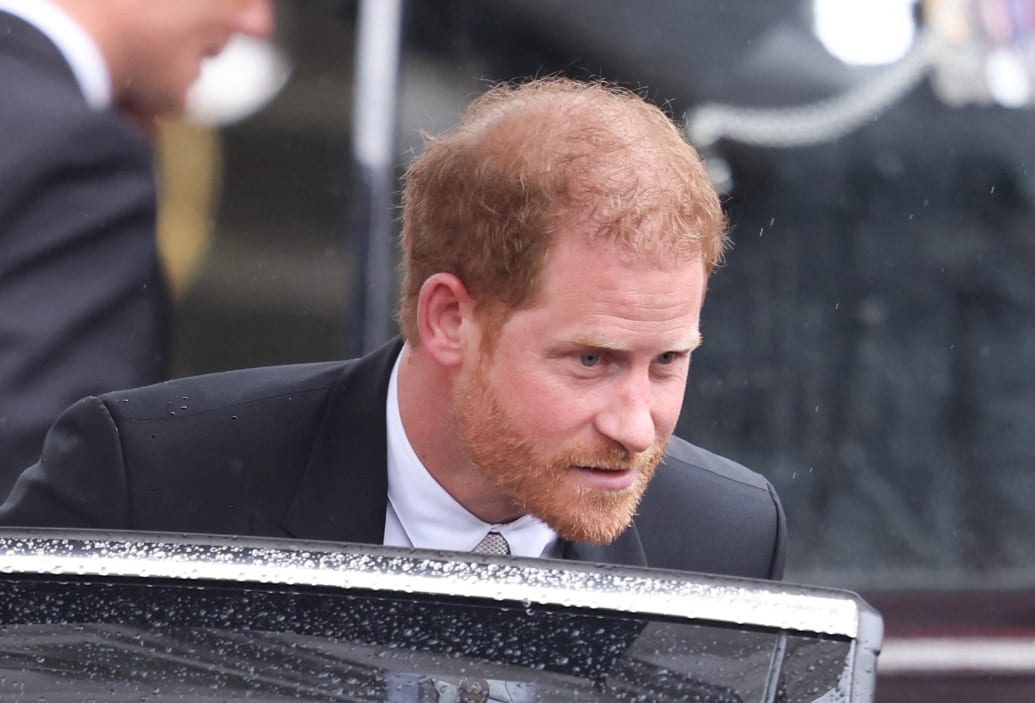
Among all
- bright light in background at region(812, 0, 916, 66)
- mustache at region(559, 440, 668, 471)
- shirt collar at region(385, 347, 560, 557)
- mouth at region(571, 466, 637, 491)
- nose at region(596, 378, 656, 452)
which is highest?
bright light in background at region(812, 0, 916, 66)

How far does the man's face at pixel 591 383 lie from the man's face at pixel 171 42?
7.70 ft

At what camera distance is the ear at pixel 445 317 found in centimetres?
222

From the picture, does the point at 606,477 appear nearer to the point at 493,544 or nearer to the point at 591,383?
the point at 591,383

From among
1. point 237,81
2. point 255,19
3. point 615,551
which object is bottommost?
point 615,551

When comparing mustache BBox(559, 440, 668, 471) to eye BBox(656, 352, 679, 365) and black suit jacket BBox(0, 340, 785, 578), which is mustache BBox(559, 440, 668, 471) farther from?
black suit jacket BBox(0, 340, 785, 578)

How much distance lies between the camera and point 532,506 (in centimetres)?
211

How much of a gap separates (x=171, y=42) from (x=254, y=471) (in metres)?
2.25


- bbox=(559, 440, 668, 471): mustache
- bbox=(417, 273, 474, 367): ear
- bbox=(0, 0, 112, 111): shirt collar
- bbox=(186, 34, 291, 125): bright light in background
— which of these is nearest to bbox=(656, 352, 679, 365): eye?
bbox=(559, 440, 668, 471): mustache

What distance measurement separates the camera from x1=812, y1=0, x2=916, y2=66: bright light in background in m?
4.25

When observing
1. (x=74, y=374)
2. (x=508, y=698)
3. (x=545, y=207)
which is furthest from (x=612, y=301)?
(x=74, y=374)

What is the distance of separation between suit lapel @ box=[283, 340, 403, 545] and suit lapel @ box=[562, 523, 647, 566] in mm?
290

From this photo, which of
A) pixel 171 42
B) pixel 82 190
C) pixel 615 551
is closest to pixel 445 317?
pixel 615 551

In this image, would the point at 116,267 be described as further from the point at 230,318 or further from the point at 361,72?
the point at 361,72

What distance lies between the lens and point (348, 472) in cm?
231
